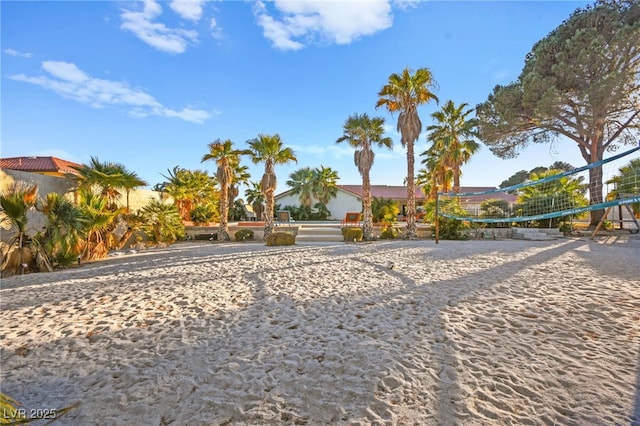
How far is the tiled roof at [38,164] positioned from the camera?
59.0ft

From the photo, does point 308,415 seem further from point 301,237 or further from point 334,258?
point 301,237

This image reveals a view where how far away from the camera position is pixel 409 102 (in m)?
14.9

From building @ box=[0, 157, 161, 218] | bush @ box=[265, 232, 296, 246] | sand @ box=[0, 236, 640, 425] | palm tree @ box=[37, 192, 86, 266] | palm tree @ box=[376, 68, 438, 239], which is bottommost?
sand @ box=[0, 236, 640, 425]

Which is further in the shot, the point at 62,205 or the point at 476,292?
the point at 62,205

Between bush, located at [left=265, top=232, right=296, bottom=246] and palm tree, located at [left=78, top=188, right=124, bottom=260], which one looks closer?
palm tree, located at [left=78, top=188, right=124, bottom=260]

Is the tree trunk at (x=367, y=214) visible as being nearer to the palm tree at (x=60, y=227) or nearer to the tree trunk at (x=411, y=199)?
the tree trunk at (x=411, y=199)

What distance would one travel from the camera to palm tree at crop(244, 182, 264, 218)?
29.1 meters

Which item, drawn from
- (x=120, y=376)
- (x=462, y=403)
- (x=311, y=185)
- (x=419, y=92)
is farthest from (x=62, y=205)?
(x=311, y=185)

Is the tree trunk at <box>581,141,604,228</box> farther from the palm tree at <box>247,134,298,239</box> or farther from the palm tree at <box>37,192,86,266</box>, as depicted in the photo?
the palm tree at <box>37,192,86,266</box>

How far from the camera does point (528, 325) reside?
369 centimetres

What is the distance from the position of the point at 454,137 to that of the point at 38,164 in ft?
91.0

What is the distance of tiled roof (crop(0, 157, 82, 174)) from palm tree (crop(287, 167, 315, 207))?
17.1 metres

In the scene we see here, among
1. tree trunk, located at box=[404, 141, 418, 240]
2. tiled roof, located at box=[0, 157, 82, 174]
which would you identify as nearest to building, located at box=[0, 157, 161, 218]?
tiled roof, located at box=[0, 157, 82, 174]

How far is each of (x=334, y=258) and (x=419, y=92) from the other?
10462 mm
